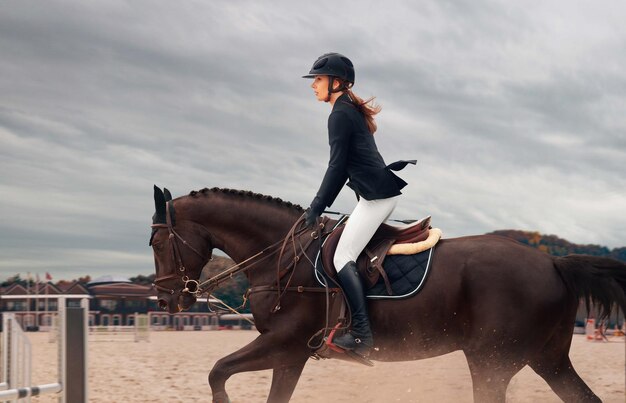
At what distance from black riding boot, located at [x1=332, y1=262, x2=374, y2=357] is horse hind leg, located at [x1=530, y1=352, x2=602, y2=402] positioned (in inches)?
65.4

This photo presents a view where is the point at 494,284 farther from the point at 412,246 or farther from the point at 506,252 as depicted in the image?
the point at 412,246

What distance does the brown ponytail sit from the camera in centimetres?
684

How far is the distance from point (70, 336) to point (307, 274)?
2111mm

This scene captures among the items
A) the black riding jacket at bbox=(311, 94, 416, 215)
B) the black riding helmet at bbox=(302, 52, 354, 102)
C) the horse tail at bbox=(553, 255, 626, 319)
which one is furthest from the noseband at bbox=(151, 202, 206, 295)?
the horse tail at bbox=(553, 255, 626, 319)

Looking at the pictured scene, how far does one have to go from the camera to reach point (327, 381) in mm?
13641

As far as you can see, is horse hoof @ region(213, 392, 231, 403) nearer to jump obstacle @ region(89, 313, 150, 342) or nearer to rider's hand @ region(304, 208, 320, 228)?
rider's hand @ region(304, 208, 320, 228)

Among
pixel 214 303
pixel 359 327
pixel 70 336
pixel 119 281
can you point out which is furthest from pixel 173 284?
pixel 119 281

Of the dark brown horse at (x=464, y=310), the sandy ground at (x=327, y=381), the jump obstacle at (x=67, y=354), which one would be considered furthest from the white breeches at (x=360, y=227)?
the sandy ground at (x=327, y=381)

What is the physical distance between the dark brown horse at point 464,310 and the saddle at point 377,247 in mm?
182

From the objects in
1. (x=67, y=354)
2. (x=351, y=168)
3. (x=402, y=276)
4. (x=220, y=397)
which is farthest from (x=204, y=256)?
(x=402, y=276)

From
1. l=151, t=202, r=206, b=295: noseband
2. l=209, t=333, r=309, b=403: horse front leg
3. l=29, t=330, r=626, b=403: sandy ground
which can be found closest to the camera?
l=209, t=333, r=309, b=403: horse front leg

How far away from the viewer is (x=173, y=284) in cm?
704

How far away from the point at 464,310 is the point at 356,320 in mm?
953

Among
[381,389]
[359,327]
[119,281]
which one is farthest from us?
[119,281]
